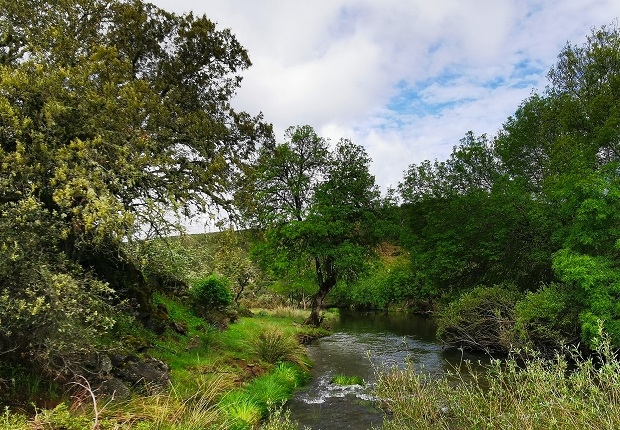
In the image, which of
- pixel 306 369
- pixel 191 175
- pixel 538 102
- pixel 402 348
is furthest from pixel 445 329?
pixel 538 102

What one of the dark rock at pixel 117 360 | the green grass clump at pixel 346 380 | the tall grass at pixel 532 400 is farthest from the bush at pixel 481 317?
the dark rock at pixel 117 360

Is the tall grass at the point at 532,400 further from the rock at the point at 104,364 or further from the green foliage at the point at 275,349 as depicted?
the green foliage at the point at 275,349

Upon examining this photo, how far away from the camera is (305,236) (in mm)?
24250

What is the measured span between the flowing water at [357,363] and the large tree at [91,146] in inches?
219

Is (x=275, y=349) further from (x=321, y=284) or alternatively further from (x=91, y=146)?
(x=321, y=284)

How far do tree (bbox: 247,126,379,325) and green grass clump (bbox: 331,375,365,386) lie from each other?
1003 centimetres

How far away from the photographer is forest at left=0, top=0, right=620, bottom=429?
6949mm

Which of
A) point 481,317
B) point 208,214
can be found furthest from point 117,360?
point 481,317

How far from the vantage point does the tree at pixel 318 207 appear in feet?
76.1

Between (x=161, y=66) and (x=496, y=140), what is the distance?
24.5 meters

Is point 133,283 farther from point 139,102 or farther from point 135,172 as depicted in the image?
point 139,102

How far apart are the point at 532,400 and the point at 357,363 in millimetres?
11646

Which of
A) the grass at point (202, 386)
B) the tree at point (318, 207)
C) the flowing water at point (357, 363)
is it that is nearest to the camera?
the grass at point (202, 386)

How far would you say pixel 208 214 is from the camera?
1075 cm
